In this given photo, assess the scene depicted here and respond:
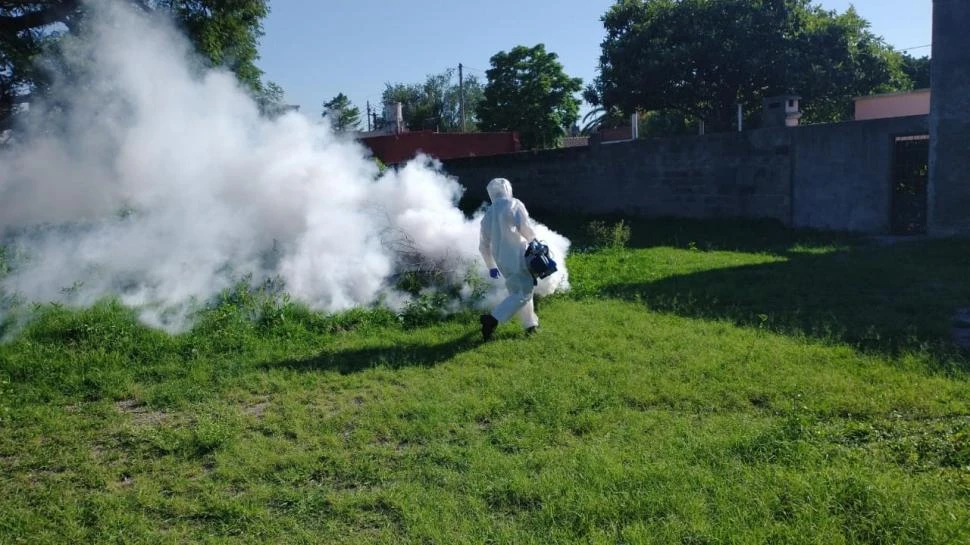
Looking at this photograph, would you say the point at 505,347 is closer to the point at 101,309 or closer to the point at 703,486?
the point at 703,486

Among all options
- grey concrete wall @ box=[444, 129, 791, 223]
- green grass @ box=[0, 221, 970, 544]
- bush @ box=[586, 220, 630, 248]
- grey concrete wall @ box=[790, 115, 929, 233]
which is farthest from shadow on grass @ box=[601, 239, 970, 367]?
grey concrete wall @ box=[444, 129, 791, 223]

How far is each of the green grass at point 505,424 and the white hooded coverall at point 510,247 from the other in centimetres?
29

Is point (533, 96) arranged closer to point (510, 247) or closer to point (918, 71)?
point (918, 71)

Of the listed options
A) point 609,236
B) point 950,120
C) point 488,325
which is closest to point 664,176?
point 609,236

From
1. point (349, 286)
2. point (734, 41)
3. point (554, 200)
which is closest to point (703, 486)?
point (349, 286)

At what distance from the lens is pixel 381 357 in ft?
22.9

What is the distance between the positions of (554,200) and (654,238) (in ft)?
15.1

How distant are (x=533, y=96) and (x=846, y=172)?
2060cm

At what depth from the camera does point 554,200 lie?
18.5 m

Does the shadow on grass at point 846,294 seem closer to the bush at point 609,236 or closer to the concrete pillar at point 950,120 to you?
the concrete pillar at point 950,120

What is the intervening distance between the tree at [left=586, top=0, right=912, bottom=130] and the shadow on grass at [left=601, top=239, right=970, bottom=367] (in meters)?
14.4

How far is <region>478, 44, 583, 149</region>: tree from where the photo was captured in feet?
107

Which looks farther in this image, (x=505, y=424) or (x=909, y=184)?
(x=909, y=184)

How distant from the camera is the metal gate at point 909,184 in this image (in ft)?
41.3
